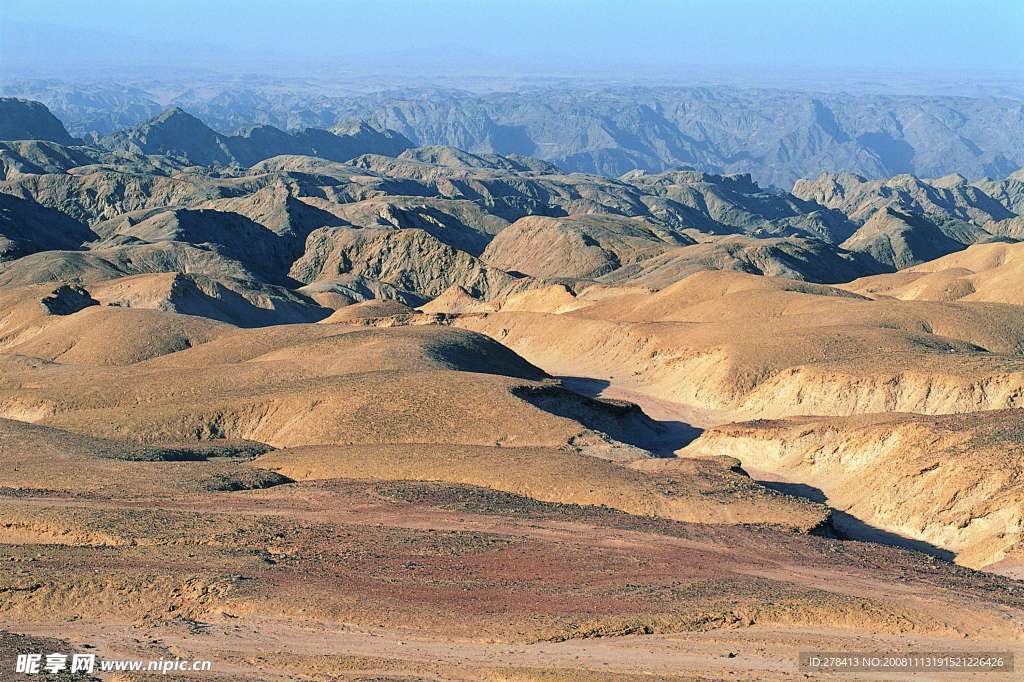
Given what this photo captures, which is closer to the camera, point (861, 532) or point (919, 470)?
point (861, 532)

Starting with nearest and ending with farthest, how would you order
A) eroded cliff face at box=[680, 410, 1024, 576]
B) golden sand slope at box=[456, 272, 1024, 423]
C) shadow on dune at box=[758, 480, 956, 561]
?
eroded cliff face at box=[680, 410, 1024, 576] → shadow on dune at box=[758, 480, 956, 561] → golden sand slope at box=[456, 272, 1024, 423]

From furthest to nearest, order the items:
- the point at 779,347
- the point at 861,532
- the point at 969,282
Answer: the point at 969,282
the point at 779,347
the point at 861,532

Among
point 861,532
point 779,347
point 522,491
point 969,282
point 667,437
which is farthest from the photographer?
point 969,282

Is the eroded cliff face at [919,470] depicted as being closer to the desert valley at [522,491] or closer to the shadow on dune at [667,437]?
the desert valley at [522,491]

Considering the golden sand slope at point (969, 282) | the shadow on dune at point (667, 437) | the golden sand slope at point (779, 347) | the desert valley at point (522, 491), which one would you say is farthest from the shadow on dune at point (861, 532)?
the golden sand slope at point (969, 282)

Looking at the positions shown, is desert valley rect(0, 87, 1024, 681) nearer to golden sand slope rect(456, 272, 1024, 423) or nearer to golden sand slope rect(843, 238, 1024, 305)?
golden sand slope rect(456, 272, 1024, 423)

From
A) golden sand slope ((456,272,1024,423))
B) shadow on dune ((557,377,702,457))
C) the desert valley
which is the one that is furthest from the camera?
golden sand slope ((456,272,1024,423))

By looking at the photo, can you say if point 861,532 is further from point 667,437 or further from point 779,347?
point 779,347

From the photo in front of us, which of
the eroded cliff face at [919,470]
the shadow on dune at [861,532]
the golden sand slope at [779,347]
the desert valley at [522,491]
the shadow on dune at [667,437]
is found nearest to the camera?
the desert valley at [522,491]

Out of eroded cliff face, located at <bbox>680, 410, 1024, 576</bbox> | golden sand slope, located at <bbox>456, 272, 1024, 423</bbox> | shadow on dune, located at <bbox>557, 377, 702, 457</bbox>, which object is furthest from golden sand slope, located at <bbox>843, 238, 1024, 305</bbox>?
eroded cliff face, located at <bbox>680, 410, 1024, 576</bbox>

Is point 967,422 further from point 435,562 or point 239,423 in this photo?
point 239,423

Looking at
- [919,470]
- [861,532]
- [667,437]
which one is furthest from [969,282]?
[861,532]
